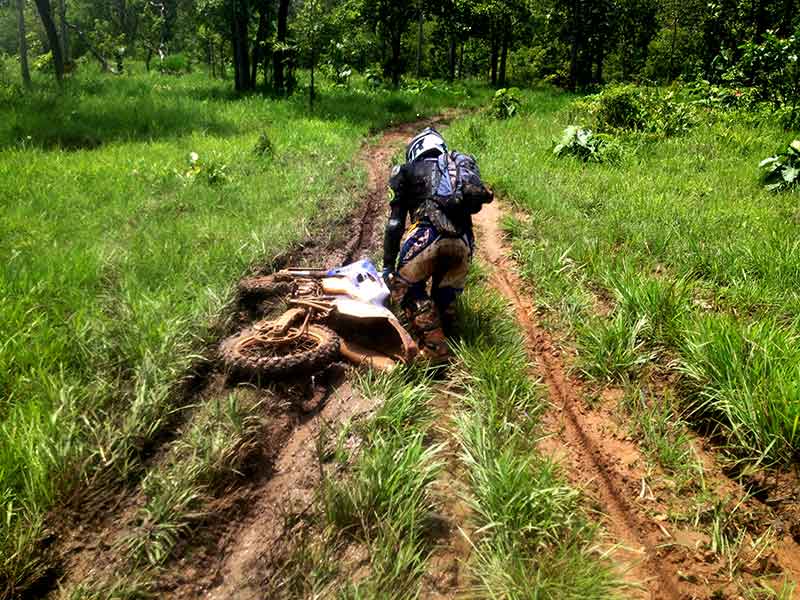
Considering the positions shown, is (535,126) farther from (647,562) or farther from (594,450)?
(647,562)

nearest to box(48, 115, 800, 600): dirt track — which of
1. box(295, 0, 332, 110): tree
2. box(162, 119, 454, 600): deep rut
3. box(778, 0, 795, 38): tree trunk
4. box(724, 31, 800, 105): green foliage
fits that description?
box(162, 119, 454, 600): deep rut

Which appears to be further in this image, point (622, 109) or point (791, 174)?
point (622, 109)

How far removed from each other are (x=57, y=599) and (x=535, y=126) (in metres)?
11.2

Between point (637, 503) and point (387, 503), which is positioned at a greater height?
point (387, 503)

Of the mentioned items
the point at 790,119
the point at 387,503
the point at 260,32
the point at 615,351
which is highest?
the point at 260,32

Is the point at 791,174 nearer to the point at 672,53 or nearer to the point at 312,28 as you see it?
the point at 312,28

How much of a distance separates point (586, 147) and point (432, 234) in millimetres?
6083

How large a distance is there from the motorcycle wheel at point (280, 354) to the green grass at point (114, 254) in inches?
9.7

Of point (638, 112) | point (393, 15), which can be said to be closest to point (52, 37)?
point (393, 15)

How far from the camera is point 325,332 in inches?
131

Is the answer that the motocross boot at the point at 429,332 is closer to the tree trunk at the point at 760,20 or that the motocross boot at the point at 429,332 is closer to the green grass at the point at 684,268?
the green grass at the point at 684,268

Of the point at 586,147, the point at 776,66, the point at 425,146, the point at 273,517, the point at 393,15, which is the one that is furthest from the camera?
the point at 393,15

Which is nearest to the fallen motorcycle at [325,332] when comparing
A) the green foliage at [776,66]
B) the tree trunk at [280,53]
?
the green foliage at [776,66]

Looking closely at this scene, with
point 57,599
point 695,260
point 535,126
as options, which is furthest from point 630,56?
point 57,599
